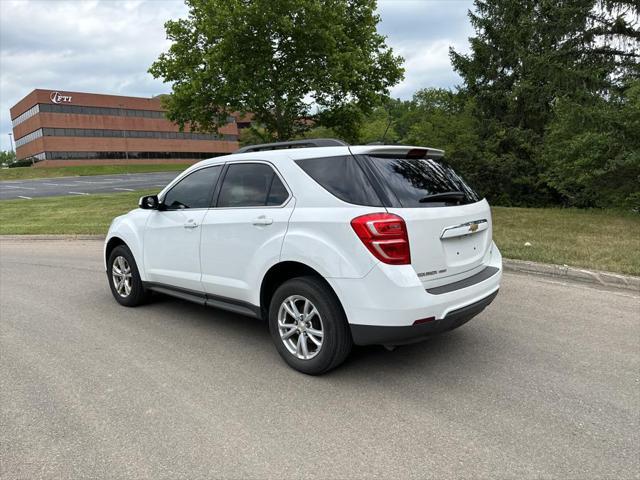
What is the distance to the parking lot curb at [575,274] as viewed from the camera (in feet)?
19.5

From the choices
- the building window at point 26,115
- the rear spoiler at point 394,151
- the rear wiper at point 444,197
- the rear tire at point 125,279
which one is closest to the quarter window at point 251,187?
the rear spoiler at point 394,151

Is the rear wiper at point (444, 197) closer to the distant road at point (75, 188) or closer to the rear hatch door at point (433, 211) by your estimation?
the rear hatch door at point (433, 211)

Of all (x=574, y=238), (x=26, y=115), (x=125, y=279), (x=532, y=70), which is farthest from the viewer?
(x=26, y=115)

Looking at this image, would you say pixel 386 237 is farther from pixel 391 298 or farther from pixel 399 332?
pixel 399 332

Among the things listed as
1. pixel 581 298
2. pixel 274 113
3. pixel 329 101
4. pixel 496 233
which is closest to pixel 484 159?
pixel 329 101

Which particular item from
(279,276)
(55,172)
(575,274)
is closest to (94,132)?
(55,172)

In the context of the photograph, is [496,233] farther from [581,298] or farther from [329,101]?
[329,101]

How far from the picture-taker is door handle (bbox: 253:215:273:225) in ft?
12.3

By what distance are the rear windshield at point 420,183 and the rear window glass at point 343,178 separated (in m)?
0.15

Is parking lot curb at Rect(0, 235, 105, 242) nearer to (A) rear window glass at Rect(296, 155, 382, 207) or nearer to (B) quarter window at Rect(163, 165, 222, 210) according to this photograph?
(B) quarter window at Rect(163, 165, 222, 210)

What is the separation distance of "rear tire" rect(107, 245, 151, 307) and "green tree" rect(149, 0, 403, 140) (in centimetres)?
1238

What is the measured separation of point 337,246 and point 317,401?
3.54 feet

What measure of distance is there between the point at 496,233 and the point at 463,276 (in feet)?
19.6

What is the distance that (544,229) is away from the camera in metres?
9.56
